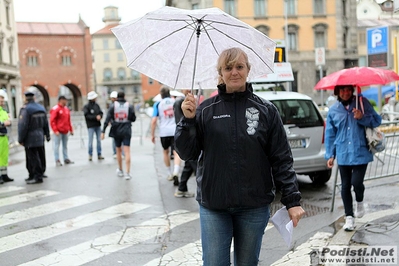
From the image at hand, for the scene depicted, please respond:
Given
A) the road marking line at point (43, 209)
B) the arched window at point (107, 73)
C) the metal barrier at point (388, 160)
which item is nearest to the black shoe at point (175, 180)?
the road marking line at point (43, 209)

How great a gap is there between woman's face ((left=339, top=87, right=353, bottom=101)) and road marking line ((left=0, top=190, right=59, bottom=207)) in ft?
19.0

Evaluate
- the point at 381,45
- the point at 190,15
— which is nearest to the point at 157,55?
the point at 190,15

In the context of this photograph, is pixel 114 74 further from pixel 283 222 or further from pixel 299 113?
pixel 283 222

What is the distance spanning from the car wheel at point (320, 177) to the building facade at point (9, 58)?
41519mm

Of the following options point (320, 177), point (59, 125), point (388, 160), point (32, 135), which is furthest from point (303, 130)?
point (59, 125)

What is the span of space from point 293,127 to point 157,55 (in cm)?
510

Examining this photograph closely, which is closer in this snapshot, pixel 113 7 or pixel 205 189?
pixel 205 189

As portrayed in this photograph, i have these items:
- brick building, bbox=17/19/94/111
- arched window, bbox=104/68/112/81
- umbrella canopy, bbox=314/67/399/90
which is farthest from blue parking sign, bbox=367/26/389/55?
arched window, bbox=104/68/112/81

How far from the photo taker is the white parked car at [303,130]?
328 inches

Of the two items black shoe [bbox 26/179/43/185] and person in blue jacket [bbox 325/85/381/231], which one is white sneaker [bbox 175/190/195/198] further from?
black shoe [bbox 26/179/43/185]

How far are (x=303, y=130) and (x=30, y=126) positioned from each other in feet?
19.1

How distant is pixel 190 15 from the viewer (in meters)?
3.42

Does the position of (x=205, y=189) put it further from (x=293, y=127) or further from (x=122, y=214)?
(x=293, y=127)

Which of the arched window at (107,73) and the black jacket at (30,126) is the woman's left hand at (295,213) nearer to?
the black jacket at (30,126)
